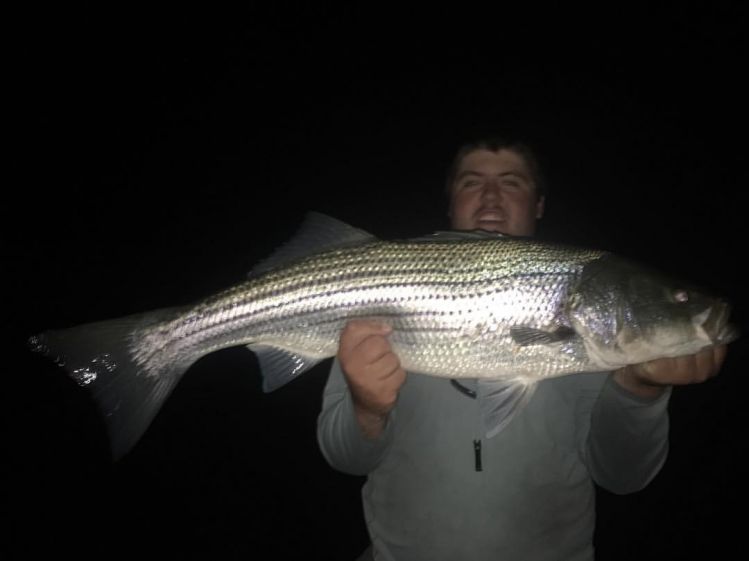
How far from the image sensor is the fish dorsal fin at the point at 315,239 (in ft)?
5.97

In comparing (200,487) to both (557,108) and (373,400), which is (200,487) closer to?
(373,400)

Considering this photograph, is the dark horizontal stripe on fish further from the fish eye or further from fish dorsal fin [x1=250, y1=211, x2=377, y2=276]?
the fish eye

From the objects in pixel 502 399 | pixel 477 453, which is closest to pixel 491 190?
pixel 502 399

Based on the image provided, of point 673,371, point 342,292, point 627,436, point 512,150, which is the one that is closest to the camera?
point 673,371

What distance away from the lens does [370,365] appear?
61.3 inches

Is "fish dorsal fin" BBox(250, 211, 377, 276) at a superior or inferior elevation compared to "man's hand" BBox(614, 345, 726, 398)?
superior

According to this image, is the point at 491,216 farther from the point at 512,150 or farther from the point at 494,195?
the point at 512,150

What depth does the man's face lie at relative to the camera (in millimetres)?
2281

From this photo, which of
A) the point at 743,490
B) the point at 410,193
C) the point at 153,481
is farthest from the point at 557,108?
the point at 153,481

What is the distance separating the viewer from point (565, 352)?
61.6 inches

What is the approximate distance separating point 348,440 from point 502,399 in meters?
0.61

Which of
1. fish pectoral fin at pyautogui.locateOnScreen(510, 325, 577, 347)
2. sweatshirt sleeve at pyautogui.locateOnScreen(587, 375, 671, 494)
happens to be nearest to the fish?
fish pectoral fin at pyautogui.locateOnScreen(510, 325, 577, 347)

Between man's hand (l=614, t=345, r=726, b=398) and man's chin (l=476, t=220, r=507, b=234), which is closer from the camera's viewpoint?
man's hand (l=614, t=345, r=726, b=398)

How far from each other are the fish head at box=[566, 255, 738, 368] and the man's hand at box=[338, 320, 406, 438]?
0.66 m
